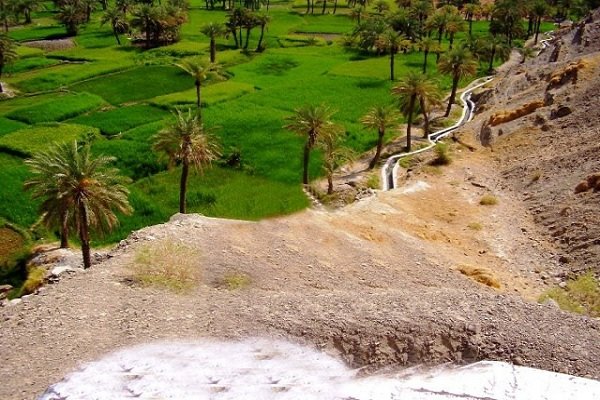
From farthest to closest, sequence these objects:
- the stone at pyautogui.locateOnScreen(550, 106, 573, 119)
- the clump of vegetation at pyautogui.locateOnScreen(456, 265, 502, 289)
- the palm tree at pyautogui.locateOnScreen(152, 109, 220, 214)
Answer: the stone at pyautogui.locateOnScreen(550, 106, 573, 119) → the palm tree at pyautogui.locateOnScreen(152, 109, 220, 214) → the clump of vegetation at pyautogui.locateOnScreen(456, 265, 502, 289)

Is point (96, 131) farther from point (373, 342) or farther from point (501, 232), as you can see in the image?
point (373, 342)

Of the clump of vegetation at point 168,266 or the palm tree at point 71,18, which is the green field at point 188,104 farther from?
the clump of vegetation at point 168,266

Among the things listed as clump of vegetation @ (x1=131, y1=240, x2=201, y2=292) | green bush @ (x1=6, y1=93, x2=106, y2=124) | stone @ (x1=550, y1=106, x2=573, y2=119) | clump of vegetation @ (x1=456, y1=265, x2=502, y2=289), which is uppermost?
stone @ (x1=550, y1=106, x2=573, y2=119)

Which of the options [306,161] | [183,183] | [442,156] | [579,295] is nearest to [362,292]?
[579,295]

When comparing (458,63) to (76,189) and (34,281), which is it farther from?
(34,281)

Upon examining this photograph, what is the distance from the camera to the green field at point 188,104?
49625 millimetres

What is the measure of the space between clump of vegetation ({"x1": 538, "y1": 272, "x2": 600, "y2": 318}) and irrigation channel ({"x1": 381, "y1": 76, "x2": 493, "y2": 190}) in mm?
20049

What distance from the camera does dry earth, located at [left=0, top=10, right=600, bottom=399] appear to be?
22250mm

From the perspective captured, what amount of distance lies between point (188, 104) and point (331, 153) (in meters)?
28.8

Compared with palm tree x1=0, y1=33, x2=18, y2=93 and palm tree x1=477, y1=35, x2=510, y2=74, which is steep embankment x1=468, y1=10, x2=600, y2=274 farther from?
palm tree x1=0, y1=33, x2=18, y2=93

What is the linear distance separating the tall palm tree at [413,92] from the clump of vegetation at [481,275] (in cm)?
2803

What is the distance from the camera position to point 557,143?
49.9 meters

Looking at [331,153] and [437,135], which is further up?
[331,153]

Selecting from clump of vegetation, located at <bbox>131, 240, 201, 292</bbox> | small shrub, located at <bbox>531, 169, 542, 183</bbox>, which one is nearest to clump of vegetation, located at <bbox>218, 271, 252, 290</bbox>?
clump of vegetation, located at <bbox>131, 240, 201, 292</bbox>
